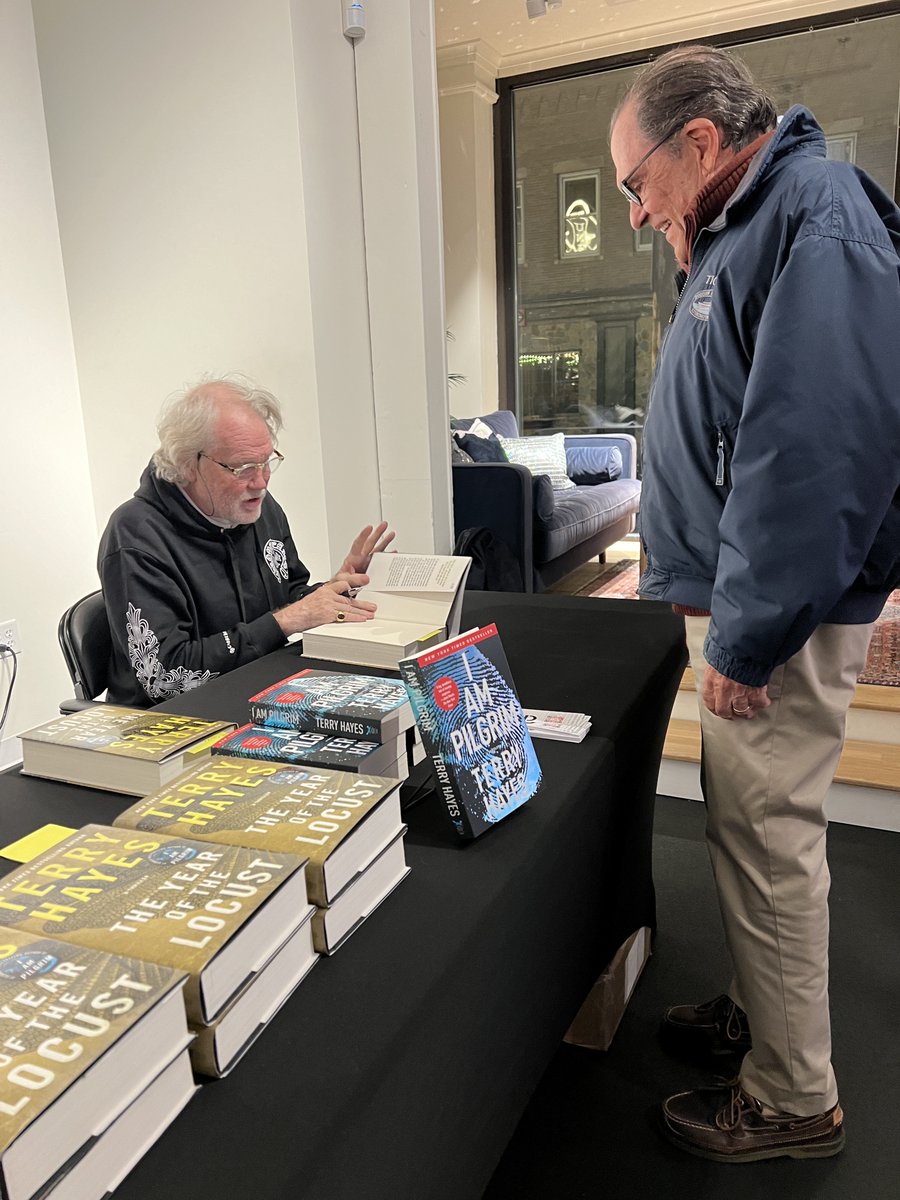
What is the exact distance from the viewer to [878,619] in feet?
6.63

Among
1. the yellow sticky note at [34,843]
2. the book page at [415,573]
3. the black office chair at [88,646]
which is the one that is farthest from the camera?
the black office chair at [88,646]

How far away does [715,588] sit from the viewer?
1.16 meters

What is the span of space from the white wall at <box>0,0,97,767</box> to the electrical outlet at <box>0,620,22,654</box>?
3 centimetres

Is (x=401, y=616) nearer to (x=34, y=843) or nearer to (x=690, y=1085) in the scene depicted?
(x=34, y=843)

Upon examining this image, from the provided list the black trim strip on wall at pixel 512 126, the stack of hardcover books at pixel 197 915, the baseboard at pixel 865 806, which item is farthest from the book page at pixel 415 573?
the black trim strip on wall at pixel 512 126

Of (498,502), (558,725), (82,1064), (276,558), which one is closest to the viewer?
(82,1064)

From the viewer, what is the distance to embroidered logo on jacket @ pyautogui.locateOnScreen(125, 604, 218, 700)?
5.31 ft

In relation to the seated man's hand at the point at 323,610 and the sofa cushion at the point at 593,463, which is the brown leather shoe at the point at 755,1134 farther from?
the sofa cushion at the point at 593,463

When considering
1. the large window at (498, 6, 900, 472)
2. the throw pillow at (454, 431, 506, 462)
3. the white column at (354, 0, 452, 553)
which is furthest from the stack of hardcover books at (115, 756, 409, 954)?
the large window at (498, 6, 900, 472)

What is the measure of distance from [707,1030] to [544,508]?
2.40 m

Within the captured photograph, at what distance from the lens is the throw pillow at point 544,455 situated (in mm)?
4336

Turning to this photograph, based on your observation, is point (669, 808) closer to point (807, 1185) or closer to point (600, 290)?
point (807, 1185)

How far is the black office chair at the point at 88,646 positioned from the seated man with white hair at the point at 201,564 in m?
0.03

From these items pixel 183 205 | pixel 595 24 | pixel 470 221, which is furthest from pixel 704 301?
pixel 595 24
